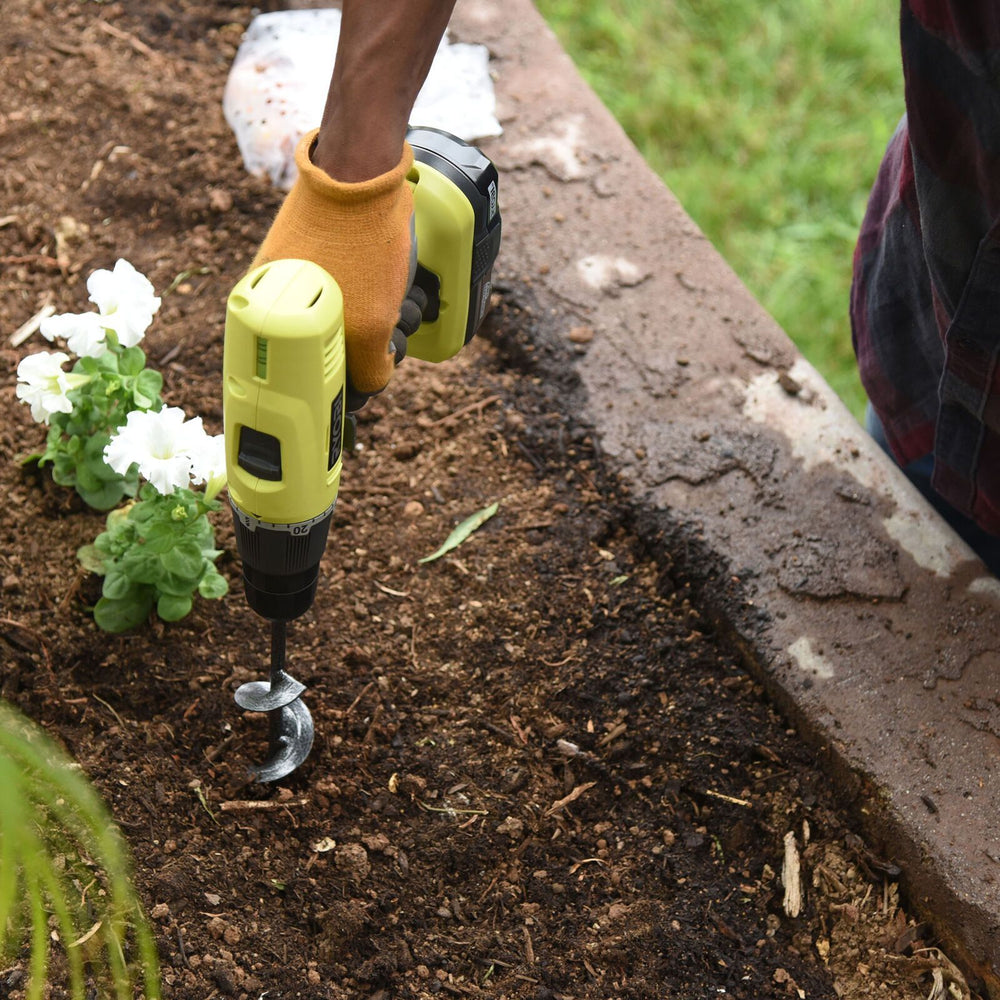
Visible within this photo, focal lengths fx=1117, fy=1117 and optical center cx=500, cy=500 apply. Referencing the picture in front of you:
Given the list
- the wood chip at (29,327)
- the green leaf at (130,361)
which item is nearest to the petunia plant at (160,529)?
the green leaf at (130,361)

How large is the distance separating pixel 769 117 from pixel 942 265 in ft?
7.82

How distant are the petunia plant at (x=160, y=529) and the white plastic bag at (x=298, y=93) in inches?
42.7

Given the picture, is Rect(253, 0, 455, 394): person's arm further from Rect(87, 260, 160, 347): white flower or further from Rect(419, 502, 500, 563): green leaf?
Rect(419, 502, 500, 563): green leaf

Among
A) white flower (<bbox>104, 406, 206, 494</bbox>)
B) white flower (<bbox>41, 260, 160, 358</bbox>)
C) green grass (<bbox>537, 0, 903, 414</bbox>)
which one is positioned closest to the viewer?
white flower (<bbox>104, 406, 206, 494</bbox>)

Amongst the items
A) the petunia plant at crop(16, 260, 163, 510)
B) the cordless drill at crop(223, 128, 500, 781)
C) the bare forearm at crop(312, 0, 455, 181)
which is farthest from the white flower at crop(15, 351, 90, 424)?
the bare forearm at crop(312, 0, 455, 181)

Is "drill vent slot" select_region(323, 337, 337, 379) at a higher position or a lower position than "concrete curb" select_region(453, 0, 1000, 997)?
higher

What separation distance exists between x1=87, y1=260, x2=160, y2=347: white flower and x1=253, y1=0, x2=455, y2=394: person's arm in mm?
388

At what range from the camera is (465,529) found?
6.77 feet

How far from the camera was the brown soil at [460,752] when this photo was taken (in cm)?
157

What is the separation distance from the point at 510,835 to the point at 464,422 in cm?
87

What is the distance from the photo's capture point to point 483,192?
5.09 ft

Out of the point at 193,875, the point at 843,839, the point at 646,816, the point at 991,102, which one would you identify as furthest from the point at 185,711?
the point at 991,102

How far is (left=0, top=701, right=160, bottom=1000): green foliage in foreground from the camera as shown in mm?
1362

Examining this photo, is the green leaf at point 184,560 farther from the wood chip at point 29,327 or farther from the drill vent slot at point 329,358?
the wood chip at point 29,327
